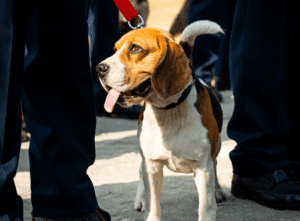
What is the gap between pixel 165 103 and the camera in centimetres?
161

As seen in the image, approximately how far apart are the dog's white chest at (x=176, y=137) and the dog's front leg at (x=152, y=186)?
0.17 feet

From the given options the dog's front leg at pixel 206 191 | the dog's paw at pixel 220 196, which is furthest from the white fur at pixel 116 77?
the dog's paw at pixel 220 196

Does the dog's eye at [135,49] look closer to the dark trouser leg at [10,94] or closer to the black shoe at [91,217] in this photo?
the dark trouser leg at [10,94]

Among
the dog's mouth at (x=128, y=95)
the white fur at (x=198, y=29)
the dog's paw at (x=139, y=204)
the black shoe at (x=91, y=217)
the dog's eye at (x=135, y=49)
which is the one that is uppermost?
the white fur at (x=198, y=29)

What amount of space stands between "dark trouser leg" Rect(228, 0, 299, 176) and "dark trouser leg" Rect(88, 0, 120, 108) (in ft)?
8.13

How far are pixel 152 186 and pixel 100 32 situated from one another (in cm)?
297

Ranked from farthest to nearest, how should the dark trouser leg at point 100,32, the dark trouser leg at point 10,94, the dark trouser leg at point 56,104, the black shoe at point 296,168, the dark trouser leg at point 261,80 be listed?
the dark trouser leg at point 100,32, the black shoe at point 296,168, the dark trouser leg at point 261,80, the dark trouser leg at point 56,104, the dark trouser leg at point 10,94

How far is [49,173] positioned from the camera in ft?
4.78

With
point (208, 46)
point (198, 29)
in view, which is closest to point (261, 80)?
point (198, 29)

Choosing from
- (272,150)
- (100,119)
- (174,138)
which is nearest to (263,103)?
(272,150)

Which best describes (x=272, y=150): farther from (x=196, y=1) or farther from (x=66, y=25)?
(x=196, y=1)

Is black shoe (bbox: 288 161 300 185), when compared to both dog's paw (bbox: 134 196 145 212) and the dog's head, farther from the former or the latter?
the dog's head

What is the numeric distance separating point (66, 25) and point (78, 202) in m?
0.71

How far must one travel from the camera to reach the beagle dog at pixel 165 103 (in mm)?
1505
